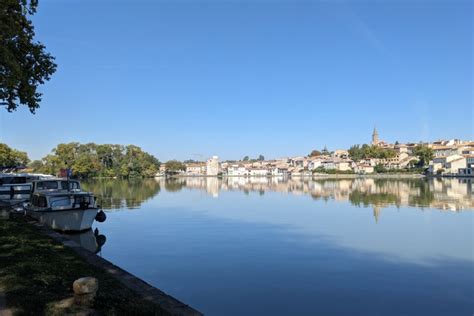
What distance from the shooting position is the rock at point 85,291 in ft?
18.8

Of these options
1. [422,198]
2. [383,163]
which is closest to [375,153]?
[383,163]

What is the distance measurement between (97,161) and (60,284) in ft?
388

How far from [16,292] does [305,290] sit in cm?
624

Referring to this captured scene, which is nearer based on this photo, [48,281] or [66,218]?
[48,281]

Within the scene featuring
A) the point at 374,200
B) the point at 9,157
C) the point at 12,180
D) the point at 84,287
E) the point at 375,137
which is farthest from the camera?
the point at 375,137

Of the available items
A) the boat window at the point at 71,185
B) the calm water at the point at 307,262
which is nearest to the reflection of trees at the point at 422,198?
the calm water at the point at 307,262

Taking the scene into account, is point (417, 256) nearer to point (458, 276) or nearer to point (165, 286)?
point (458, 276)

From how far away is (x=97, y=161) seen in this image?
391 ft

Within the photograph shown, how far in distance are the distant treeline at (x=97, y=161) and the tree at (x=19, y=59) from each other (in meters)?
84.9

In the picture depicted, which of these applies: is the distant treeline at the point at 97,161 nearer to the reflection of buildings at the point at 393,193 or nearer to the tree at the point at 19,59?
the reflection of buildings at the point at 393,193

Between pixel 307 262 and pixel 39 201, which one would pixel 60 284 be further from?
pixel 39 201

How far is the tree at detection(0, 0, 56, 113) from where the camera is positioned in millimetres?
12727

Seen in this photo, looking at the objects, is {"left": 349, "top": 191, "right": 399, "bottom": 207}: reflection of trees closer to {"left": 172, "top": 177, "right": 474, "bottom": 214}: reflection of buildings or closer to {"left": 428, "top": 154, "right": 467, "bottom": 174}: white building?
{"left": 172, "top": 177, "right": 474, "bottom": 214}: reflection of buildings

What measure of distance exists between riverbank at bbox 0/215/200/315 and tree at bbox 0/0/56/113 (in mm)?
5433
